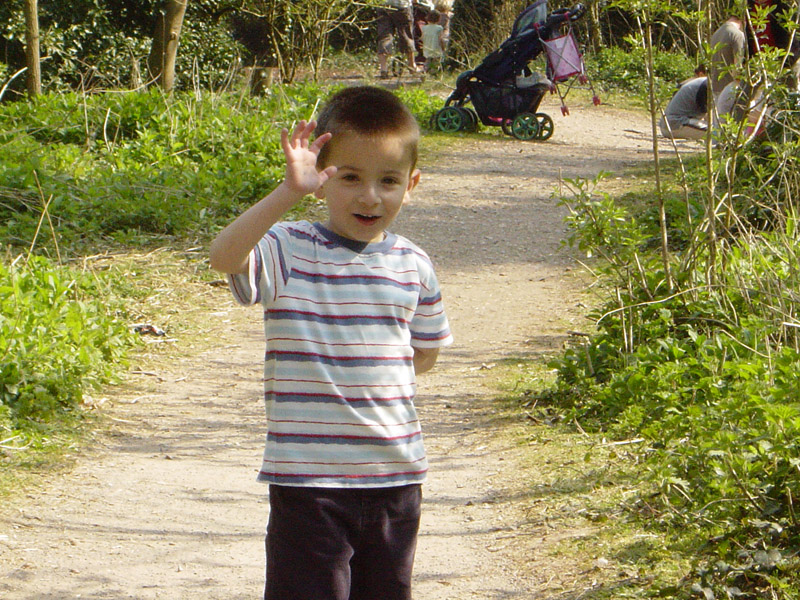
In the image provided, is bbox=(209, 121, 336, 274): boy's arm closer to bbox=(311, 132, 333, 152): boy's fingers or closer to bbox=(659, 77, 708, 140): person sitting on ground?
bbox=(311, 132, 333, 152): boy's fingers

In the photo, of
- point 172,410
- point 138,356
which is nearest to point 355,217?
point 172,410

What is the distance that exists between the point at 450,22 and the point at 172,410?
17.4 m

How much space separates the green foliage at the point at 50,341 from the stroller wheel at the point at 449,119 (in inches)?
286

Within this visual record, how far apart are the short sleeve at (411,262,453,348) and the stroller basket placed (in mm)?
10322

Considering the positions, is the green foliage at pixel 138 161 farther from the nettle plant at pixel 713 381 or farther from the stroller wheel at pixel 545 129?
the nettle plant at pixel 713 381

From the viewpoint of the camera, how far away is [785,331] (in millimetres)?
4543

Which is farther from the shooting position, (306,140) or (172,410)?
(172,410)

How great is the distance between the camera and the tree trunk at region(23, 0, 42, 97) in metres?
11.4

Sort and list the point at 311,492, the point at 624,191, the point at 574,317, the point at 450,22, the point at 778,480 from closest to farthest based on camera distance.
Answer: the point at 311,492 < the point at 778,480 < the point at 574,317 < the point at 624,191 < the point at 450,22

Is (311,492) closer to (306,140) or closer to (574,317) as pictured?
(306,140)

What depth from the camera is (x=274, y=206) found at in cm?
226

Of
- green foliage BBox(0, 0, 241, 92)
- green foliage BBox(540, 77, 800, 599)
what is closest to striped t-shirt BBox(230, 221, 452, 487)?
green foliage BBox(540, 77, 800, 599)

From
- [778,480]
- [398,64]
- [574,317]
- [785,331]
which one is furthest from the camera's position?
[398,64]

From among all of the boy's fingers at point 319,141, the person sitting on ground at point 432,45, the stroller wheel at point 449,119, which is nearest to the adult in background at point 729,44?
the boy's fingers at point 319,141
